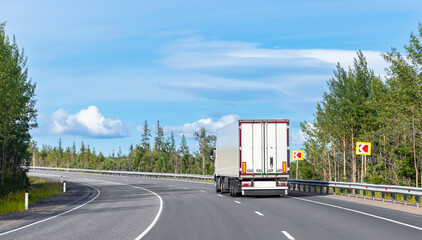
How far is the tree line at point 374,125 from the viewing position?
112 ft

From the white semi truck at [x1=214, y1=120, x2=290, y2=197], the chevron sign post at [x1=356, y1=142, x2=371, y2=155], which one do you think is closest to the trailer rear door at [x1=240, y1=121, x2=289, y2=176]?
the white semi truck at [x1=214, y1=120, x2=290, y2=197]

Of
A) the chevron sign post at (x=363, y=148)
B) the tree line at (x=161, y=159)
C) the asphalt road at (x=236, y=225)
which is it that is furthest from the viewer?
the tree line at (x=161, y=159)

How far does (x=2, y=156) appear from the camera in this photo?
4353 centimetres

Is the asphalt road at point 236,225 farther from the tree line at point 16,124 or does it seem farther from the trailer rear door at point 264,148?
the tree line at point 16,124

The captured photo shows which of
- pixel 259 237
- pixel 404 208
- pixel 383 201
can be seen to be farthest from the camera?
pixel 383 201

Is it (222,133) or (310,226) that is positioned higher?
(222,133)

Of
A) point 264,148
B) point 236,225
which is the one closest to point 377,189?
point 264,148

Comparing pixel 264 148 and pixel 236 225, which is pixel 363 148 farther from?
pixel 236 225

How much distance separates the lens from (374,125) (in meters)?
50.3

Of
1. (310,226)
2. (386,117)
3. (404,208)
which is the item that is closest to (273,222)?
(310,226)

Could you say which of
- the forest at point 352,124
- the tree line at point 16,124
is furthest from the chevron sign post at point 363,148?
the tree line at point 16,124

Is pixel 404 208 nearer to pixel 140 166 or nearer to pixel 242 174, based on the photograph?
pixel 242 174

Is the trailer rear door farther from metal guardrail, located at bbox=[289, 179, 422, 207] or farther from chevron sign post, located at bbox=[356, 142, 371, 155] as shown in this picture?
chevron sign post, located at bbox=[356, 142, 371, 155]

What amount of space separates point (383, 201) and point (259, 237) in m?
14.1
